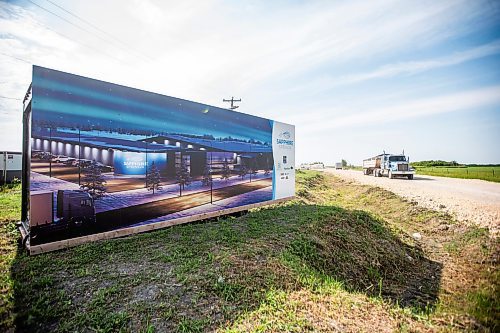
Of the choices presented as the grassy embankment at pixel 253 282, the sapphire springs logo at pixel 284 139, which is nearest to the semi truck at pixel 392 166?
the sapphire springs logo at pixel 284 139

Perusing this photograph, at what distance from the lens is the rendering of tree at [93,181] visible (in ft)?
16.8

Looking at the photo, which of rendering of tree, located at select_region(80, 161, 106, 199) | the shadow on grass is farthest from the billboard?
the shadow on grass

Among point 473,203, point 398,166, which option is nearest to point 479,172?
point 473,203

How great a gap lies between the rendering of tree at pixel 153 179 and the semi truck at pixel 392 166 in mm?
23363

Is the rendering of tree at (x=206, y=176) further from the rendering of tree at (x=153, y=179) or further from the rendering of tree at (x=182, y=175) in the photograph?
the rendering of tree at (x=153, y=179)

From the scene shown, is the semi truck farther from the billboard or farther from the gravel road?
the billboard

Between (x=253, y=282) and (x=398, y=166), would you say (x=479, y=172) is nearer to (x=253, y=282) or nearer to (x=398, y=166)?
(x=253, y=282)

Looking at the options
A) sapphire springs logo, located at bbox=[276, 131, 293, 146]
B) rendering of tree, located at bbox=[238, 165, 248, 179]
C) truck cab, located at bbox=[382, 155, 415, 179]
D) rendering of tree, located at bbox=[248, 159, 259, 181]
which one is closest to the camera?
rendering of tree, located at bbox=[238, 165, 248, 179]

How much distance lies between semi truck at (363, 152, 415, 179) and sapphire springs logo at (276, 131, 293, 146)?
57.3 feet

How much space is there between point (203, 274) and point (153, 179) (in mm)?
2903

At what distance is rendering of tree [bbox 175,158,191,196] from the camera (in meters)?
6.69

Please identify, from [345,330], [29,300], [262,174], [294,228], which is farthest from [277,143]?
[29,300]

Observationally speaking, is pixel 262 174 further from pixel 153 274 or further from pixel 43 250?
pixel 43 250

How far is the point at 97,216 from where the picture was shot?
5285 mm
